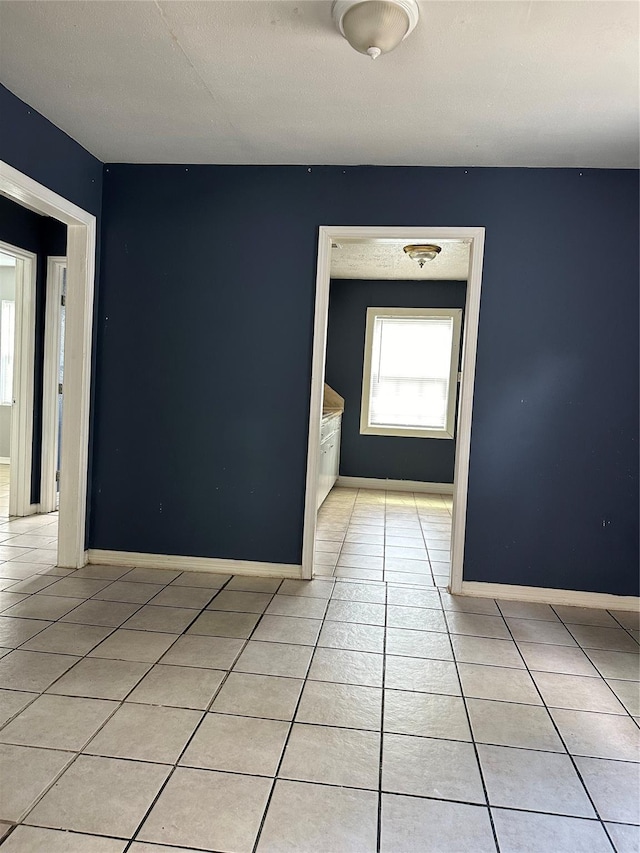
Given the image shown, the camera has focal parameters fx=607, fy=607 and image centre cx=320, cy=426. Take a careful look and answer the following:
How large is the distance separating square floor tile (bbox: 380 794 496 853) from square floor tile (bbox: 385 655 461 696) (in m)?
0.68

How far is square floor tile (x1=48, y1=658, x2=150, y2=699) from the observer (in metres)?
2.33

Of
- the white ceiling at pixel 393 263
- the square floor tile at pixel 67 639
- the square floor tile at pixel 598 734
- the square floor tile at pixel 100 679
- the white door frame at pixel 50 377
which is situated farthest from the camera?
the white ceiling at pixel 393 263

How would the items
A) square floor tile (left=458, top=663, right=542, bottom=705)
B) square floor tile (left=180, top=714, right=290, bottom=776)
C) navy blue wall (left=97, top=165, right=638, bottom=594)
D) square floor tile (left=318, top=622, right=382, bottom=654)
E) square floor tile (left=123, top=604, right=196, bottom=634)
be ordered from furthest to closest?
navy blue wall (left=97, top=165, right=638, bottom=594) → square floor tile (left=123, top=604, right=196, bottom=634) → square floor tile (left=318, top=622, right=382, bottom=654) → square floor tile (left=458, top=663, right=542, bottom=705) → square floor tile (left=180, top=714, right=290, bottom=776)

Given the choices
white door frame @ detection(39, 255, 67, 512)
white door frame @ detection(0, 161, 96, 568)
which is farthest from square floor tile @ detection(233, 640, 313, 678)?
white door frame @ detection(39, 255, 67, 512)

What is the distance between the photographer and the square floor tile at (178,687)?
7.52ft

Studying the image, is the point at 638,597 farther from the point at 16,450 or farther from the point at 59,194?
the point at 16,450

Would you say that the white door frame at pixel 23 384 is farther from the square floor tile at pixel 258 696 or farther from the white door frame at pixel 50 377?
the square floor tile at pixel 258 696

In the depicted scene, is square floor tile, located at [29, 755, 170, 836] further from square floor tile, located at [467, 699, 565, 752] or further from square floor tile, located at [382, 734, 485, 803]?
square floor tile, located at [467, 699, 565, 752]

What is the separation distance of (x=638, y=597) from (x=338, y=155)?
3.11 m

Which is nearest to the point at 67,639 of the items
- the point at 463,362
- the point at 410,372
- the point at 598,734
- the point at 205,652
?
the point at 205,652

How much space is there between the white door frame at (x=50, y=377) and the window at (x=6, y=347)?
319 cm

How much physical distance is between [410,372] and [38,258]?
4.20m

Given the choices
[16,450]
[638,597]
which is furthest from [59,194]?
[638,597]

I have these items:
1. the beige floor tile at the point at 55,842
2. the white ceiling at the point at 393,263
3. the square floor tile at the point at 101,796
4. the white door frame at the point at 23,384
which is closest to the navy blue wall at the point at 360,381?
the white ceiling at the point at 393,263
